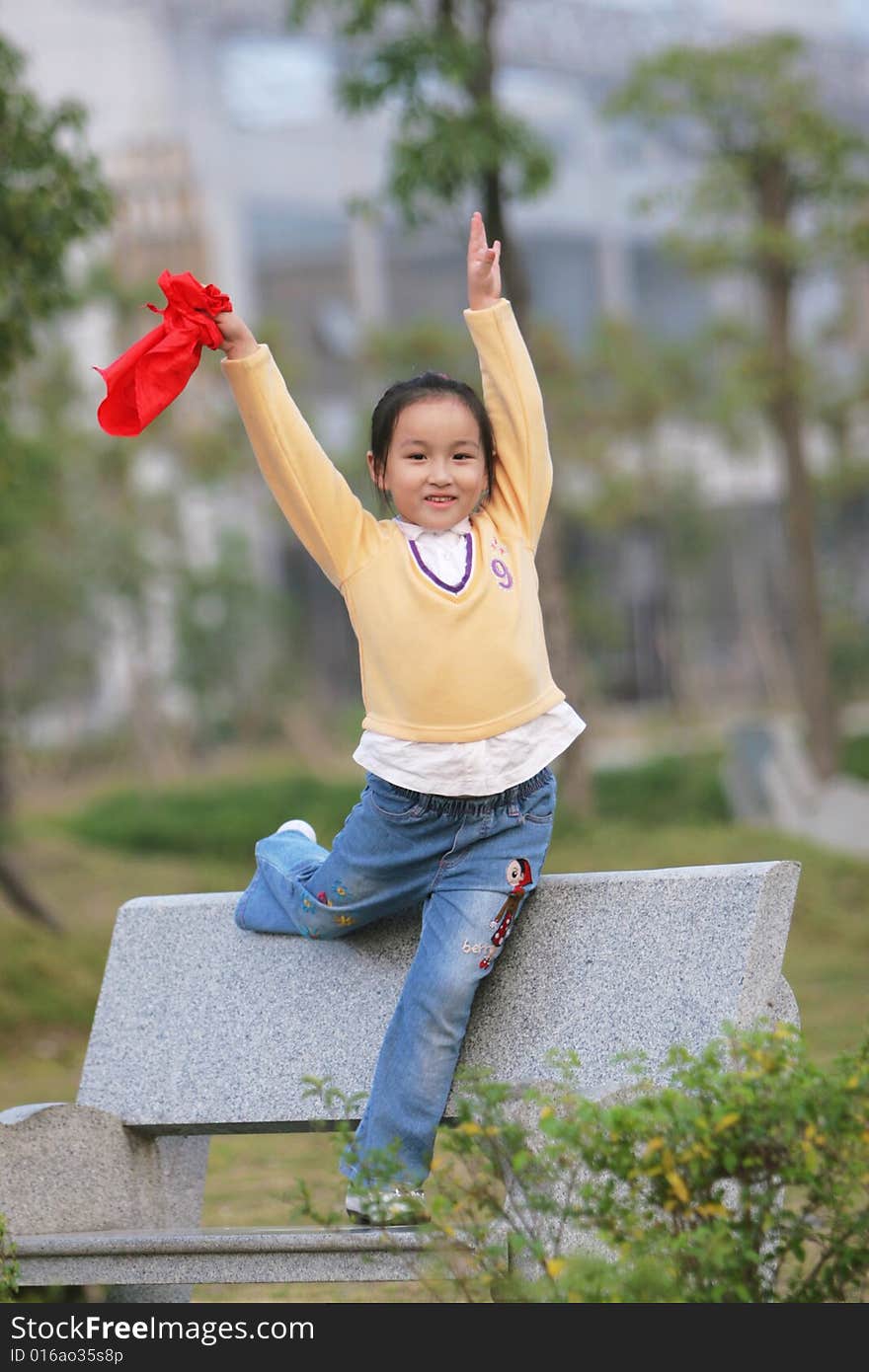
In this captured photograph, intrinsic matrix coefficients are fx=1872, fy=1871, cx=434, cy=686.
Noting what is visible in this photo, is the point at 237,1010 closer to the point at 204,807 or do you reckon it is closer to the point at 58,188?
the point at 58,188

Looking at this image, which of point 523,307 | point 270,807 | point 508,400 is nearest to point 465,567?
point 508,400

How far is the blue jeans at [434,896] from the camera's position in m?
2.93

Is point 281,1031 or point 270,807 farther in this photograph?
point 270,807

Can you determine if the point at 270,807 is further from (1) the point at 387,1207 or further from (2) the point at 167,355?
(1) the point at 387,1207

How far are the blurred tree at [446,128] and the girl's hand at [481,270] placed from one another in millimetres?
7071

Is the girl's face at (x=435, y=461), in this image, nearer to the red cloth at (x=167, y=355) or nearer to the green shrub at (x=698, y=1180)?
the red cloth at (x=167, y=355)

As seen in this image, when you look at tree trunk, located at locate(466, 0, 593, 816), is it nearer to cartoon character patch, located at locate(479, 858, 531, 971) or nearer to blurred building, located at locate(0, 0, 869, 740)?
cartoon character patch, located at locate(479, 858, 531, 971)

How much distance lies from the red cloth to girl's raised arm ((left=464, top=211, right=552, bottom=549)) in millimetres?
436

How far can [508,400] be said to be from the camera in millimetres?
3113

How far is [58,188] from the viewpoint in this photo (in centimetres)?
754

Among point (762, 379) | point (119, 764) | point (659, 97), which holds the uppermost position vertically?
point (659, 97)

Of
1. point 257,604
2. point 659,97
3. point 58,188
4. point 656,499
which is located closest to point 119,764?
point 257,604

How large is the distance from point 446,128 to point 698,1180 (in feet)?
28.0
